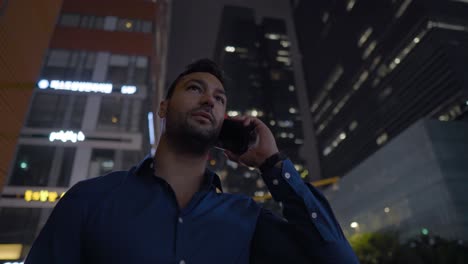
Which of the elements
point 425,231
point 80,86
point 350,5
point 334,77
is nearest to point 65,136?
point 80,86

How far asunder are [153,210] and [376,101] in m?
93.6

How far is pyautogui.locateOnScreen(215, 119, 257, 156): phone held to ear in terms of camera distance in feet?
7.34

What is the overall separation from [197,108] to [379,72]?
94.5 metres

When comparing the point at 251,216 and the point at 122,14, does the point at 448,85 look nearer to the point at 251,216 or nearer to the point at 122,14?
the point at 122,14

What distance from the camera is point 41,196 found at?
18.5 m

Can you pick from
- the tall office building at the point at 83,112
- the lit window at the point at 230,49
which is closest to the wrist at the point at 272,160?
the tall office building at the point at 83,112

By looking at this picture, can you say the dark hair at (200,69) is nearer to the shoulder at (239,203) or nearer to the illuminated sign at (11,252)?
the shoulder at (239,203)

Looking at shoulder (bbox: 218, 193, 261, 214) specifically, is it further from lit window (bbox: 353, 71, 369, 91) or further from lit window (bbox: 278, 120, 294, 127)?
lit window (bbox: 278, 120, 294, 127)

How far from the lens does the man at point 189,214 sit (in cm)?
162

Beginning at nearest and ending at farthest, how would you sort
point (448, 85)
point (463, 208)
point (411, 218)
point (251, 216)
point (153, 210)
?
point (153, 210), point (251, 216), point (463, 208), point (411, 218), point (448, 85)

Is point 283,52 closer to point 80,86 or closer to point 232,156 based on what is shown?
point 80,86

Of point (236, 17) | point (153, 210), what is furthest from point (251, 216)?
point (236, 17)

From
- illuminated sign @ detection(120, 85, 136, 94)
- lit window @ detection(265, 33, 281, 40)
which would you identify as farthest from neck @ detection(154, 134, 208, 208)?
lit window @ detection(265, 33, 281, 40)

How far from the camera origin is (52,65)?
23.6 m
